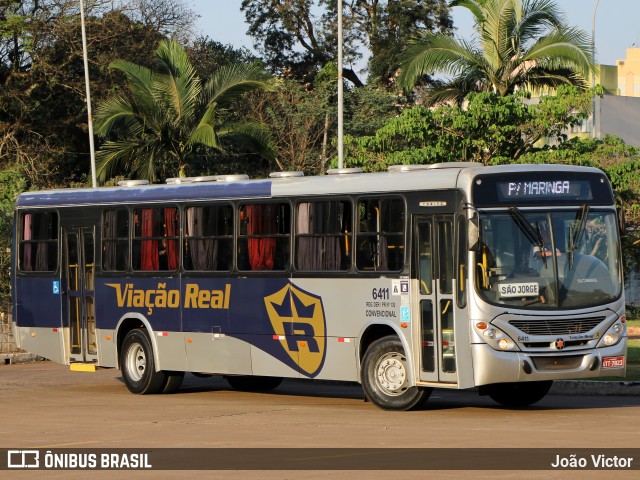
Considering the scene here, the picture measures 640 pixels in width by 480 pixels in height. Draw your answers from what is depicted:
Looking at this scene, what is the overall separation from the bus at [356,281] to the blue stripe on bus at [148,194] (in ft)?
0.12

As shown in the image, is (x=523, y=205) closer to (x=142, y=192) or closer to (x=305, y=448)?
(x=305, y=448)

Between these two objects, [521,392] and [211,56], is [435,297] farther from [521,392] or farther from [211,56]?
[211,56]

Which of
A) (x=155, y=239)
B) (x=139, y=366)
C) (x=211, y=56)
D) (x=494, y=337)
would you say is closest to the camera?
(x=494, y=337)

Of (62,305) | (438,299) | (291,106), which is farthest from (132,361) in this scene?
(291,106)

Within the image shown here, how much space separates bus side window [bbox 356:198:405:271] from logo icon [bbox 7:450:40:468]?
5.67 metres

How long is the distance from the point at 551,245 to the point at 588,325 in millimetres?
1056

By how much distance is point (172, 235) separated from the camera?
2103 cm

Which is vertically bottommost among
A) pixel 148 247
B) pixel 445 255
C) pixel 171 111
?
pixel 445 255

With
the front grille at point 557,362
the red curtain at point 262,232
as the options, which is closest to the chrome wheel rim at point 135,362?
the red curtain at point 262,232

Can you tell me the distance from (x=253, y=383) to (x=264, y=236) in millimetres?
3611

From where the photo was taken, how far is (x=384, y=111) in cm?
5453

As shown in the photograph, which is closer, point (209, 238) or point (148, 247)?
point (209, 238)

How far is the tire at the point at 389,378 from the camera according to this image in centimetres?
1725

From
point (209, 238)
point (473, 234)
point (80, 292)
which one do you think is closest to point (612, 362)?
point (473, 234)
